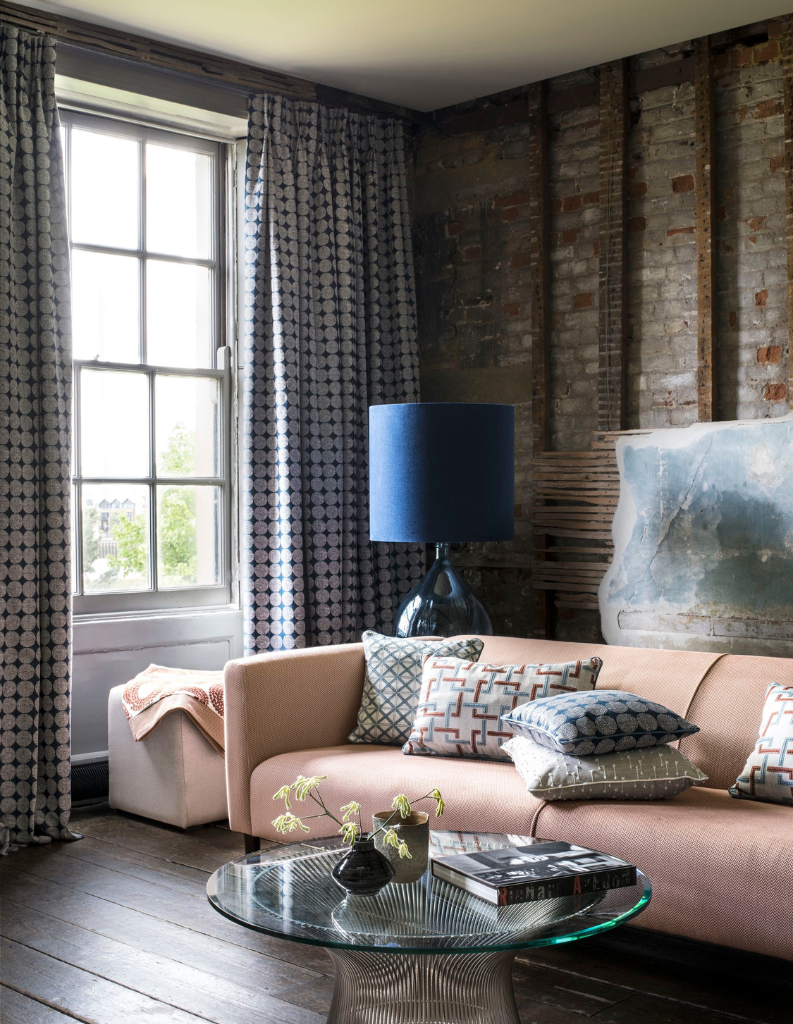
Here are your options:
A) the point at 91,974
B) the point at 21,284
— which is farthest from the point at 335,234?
the point at 91,974

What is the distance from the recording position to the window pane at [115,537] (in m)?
4.31

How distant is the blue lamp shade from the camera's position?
12.4ft

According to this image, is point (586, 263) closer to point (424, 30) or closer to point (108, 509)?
point (424, 30)

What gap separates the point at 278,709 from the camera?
3.41 meters

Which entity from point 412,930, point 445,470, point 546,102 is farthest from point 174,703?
point 546,102

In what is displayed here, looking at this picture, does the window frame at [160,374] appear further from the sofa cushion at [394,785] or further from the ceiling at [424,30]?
the sofa cushion at [394,785]

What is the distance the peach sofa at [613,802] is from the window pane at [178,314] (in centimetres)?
160

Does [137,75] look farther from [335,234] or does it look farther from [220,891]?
[220,891]

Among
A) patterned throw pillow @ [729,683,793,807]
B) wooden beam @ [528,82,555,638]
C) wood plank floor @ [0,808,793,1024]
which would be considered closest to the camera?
wood plank floor @ [0,808,793,1024]

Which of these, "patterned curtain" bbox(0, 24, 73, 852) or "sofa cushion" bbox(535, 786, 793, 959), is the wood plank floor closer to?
"sofa cushion" bbox(535, 786, 793, 959)

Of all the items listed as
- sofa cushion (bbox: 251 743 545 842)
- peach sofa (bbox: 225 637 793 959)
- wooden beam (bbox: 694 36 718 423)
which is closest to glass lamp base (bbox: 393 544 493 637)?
peach sofa (bbox: 225 637 793 959)

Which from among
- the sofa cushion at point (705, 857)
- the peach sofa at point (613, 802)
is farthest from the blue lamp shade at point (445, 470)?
the sofa cushion at point (705, 857)

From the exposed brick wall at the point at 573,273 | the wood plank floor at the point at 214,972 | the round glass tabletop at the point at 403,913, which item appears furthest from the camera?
the exposed brick wall at the point at 573,273

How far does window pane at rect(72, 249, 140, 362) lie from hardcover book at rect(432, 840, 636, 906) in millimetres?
2848
